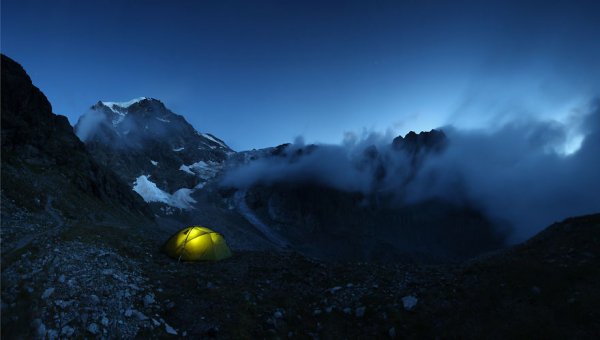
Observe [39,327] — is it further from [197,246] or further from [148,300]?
[197,246]

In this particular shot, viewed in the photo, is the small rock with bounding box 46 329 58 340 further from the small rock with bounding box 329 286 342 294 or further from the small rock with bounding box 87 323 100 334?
the small rock with bounding box 329 286 342 294

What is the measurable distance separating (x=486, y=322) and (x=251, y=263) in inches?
575

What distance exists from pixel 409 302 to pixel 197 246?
15176 mm

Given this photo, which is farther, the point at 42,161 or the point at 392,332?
the point at 42,161

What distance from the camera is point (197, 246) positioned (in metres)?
24.3

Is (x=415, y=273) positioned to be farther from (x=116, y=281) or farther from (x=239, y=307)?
(x=116, y=281)

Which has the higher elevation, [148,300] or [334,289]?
[334,289]

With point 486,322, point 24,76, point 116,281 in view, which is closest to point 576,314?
point 486,322

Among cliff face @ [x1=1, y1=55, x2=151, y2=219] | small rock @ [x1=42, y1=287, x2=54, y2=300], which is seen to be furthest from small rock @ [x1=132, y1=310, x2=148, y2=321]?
cliff face @ [x1=1, y1=55, x2=151, y2=219]

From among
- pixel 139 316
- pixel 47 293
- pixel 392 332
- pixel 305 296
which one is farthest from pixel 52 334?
pixel 392 332

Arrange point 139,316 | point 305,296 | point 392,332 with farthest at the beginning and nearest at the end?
1. point 305,296
2. point 392,332
3. point 139,316

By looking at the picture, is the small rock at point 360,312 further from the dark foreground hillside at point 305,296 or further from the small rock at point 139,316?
the small rock at point 139,316

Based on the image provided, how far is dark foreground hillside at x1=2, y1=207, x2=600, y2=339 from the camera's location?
12594 mm

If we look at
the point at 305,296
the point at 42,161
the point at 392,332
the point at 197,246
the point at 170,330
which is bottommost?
the point at 170,330
